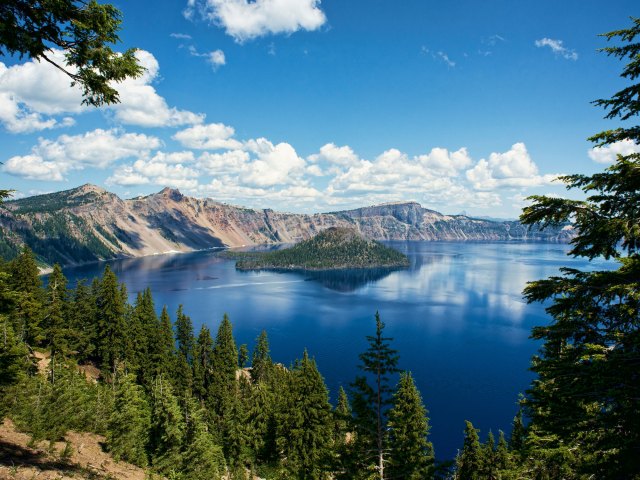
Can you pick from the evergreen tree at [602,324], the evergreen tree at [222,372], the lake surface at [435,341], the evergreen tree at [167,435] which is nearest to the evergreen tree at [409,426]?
the evergreen tree at [602,324]

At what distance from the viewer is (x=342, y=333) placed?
14400 centimetres

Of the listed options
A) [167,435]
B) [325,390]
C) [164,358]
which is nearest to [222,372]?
[164,358]

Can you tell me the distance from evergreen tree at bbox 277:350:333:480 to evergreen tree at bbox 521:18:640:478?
28.5 meters

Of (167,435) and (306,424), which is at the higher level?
(167,435)

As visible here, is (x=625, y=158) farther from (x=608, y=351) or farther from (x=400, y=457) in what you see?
(x=400, y=457)

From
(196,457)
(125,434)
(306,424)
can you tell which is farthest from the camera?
(306,424)

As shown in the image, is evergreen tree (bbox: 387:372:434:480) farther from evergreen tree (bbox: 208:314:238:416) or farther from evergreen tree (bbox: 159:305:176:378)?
evergreen tree (bbox: 159:305:176:378)

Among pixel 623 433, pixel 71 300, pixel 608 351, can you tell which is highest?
pixel 608 351

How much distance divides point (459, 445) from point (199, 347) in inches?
2062

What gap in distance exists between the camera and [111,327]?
59.8 metres

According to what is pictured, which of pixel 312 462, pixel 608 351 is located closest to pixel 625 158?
pixel 608 351

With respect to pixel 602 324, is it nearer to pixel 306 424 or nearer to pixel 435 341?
pixel 306 424

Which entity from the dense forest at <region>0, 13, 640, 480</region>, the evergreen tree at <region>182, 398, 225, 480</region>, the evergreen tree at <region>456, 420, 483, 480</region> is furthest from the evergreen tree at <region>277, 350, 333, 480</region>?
the evergreen tree at <region>456, 420, 483, 480</region>

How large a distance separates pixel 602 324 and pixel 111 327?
6436 centimetres
